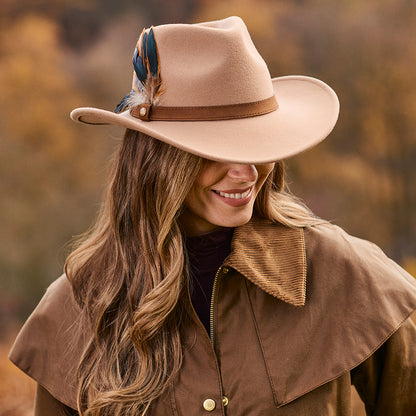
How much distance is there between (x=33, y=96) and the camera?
6133 mm

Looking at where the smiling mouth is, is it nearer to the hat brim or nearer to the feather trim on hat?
the hat brim

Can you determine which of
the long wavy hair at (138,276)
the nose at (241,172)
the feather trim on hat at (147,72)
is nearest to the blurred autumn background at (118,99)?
the long wavy hair at (138,276)

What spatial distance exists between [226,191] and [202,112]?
19 centimetres

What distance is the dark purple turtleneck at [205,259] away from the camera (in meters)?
1.63

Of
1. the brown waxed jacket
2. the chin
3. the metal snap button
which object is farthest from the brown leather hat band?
the metal snap button

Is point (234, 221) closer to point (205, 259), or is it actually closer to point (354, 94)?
point (205, 259)

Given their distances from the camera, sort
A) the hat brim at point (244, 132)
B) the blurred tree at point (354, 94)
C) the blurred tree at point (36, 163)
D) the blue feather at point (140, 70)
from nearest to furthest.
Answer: the hat brim at point (244, 132) < the blue feather at point (140, 70) < the blurred tree at point (36, 163) < the blurred tree at point (354, 94)

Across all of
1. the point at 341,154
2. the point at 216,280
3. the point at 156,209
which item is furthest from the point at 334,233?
the point at 341,154

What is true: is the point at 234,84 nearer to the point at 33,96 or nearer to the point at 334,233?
the point at 334,233

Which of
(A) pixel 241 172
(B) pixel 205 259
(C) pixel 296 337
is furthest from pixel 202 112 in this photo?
(C) pixel 296 337

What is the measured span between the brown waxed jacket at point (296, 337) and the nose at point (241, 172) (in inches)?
8.7

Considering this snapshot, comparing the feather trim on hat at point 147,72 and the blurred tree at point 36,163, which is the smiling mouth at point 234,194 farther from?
the blurred tree at point 36,163

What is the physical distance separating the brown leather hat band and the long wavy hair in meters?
0.08

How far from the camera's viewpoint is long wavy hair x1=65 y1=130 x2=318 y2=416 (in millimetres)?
1518
